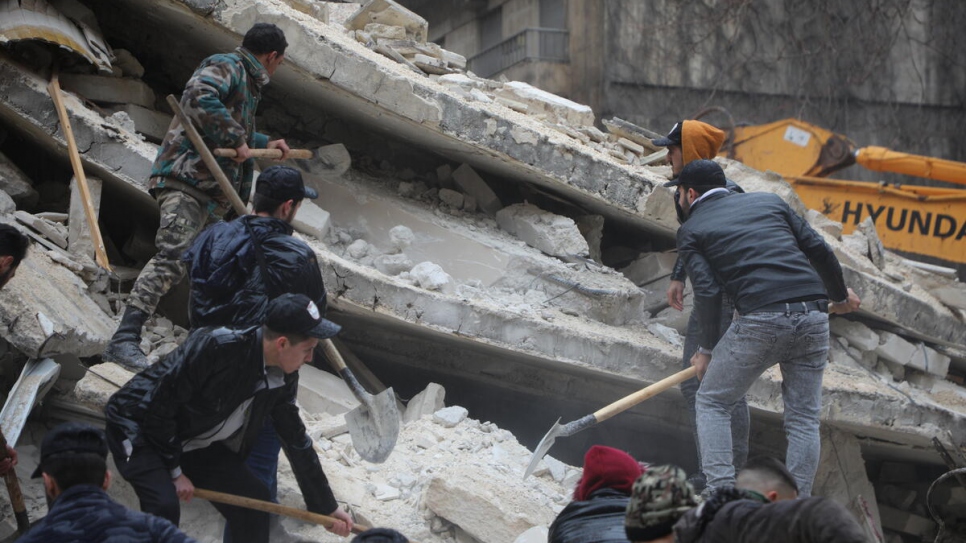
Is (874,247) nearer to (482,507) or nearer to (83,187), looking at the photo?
(482,507)

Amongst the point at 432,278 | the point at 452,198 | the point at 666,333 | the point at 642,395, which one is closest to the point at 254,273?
the point at 432,278

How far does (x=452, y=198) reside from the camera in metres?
6.62

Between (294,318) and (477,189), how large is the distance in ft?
11.9

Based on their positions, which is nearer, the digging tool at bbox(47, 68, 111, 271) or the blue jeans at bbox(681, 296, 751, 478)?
the blue jeans at bbox(681, 296, 751, 478)

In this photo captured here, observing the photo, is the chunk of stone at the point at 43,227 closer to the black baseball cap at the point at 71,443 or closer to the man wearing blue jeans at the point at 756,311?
the black baseball cap at the point at 71,443

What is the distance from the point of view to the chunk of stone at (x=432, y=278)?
5.53 metres

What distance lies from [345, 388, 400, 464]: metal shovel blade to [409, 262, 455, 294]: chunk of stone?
1191 mm

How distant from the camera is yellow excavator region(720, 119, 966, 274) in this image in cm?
914

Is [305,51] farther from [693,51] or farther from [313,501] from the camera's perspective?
[693,51]

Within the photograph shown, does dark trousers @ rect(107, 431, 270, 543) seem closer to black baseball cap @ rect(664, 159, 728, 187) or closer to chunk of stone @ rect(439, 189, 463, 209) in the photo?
black baseball cap @ rect(664, 159, 728, 187)

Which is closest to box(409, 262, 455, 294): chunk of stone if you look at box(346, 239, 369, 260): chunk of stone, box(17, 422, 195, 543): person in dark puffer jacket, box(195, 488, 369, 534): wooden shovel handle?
box(346, 239, 369, 260): chunk of stone

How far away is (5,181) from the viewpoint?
5707mm

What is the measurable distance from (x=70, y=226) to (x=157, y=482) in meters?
2.75

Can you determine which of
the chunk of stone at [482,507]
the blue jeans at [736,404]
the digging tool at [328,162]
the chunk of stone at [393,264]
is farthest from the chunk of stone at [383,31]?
the chunk of stone at [482,507]
